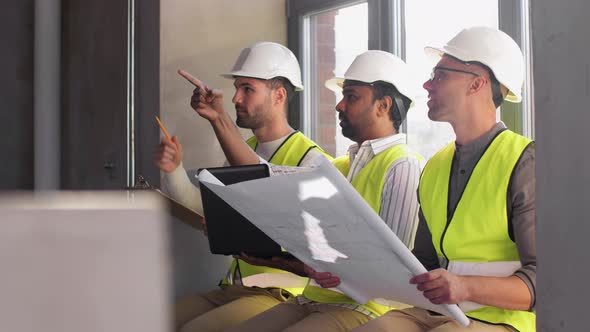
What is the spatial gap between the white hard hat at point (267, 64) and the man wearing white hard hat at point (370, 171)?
49cm

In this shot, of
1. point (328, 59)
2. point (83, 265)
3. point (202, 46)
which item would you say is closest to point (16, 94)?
point (202, 46)

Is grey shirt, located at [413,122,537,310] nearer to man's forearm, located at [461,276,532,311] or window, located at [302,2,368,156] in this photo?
man's forearm, located at [461,276,532,311]

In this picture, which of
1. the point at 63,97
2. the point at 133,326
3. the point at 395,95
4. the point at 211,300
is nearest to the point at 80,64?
the point at 63,97

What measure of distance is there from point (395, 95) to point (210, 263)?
58.9 inches

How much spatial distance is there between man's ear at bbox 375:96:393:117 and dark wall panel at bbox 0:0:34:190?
3.63 m

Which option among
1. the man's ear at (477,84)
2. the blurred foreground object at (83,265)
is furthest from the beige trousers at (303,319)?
the blurred foreground object at (83,265)

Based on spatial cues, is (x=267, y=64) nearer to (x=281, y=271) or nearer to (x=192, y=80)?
(x=192, y=80)

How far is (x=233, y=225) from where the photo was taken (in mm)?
2475

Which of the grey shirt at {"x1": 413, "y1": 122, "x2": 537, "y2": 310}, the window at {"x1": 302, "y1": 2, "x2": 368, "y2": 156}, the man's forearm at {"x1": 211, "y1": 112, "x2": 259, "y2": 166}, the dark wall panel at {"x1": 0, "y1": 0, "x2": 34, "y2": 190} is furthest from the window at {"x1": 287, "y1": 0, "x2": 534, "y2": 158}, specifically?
the dark wall panel at {"x1": 0, "y1": 0, "x2": 34, "y2": 190}

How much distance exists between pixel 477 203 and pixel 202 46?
7.91 ft

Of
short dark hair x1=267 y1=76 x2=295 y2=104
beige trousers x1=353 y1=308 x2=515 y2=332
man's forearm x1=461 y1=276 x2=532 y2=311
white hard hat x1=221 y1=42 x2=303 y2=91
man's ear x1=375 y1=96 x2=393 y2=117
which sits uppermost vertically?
white hard hat x1=221 y1=42 x2=303 y2=91

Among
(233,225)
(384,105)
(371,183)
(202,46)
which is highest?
(202,46)

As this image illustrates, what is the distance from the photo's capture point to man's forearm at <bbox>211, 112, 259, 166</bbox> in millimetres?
3162

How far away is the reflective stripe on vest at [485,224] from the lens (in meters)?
2.02
